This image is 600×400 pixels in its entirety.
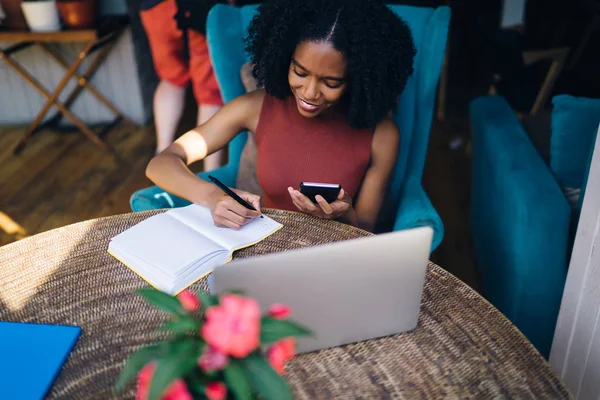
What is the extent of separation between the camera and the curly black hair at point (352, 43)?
4.54 ft

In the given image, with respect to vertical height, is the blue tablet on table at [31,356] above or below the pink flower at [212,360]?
below

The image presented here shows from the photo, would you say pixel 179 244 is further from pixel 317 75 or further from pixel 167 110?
pixel 167 110

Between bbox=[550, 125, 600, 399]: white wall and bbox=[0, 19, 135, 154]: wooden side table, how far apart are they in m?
2.57

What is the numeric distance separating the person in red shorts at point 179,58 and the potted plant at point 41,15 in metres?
0.61

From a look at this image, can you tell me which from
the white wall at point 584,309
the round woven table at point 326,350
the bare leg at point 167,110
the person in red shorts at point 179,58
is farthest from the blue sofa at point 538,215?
the bare leg at point 167,110

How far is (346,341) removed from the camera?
998mm

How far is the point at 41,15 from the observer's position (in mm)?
2965

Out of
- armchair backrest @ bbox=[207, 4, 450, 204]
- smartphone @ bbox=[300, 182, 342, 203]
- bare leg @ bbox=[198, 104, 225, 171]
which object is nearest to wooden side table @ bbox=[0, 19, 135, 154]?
bare leg @ bbox=[198, 104, 225, 171]

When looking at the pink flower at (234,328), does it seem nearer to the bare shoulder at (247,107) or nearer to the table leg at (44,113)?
the bare shoulder at (247,107)

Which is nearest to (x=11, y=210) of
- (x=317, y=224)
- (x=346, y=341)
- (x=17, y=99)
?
(x=17, y=99)

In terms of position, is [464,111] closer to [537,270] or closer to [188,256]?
[537,270]

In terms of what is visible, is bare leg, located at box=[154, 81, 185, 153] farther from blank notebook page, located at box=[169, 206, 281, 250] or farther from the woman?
blank notebook page, located at box=[169, 206, 281, 250]

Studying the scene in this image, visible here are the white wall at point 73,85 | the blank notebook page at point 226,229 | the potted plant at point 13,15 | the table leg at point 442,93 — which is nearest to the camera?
the blank notebook page at point 226,229

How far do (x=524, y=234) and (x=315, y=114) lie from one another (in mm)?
647
